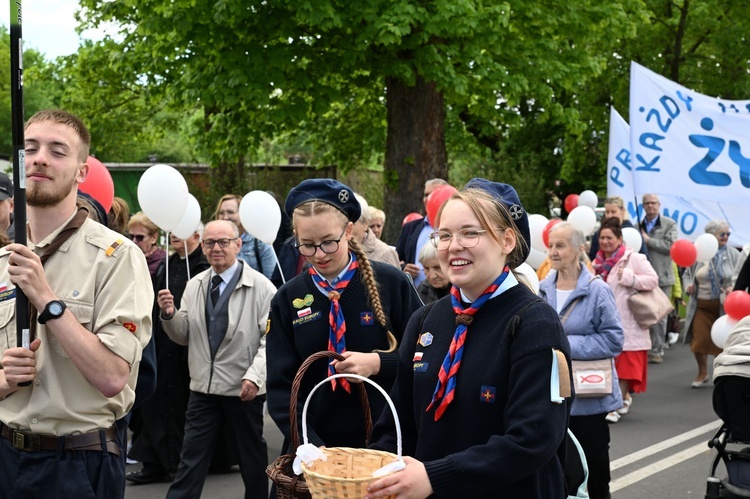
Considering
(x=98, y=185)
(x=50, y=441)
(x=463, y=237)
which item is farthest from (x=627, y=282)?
(x=50, y=441)

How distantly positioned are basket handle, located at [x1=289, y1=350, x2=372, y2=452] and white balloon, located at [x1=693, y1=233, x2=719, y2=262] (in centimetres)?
884

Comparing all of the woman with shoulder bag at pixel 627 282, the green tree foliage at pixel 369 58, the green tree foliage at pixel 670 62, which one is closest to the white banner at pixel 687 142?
the woman with shoulder bag at pixel 627 282

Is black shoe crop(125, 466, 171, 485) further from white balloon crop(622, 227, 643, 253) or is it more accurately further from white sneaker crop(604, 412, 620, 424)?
white balloon crop(622, 227, 643, 253)

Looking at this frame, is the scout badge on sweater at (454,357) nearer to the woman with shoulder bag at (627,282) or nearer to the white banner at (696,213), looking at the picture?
the woman with shoulder bag at (627,282)

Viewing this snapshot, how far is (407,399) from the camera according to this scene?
334 centimetres

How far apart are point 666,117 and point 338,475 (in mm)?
10032

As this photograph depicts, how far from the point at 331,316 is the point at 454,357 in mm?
1271

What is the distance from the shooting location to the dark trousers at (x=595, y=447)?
6117mm

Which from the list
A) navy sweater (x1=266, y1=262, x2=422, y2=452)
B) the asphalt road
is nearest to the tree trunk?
the asphalt road

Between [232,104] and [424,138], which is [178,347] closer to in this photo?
[232,104]

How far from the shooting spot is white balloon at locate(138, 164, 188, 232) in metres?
7.55

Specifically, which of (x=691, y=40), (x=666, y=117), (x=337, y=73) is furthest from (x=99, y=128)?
(x=666, y=117)

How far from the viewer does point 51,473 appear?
3465 mm

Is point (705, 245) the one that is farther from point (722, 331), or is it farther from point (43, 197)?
point (43, 197)
